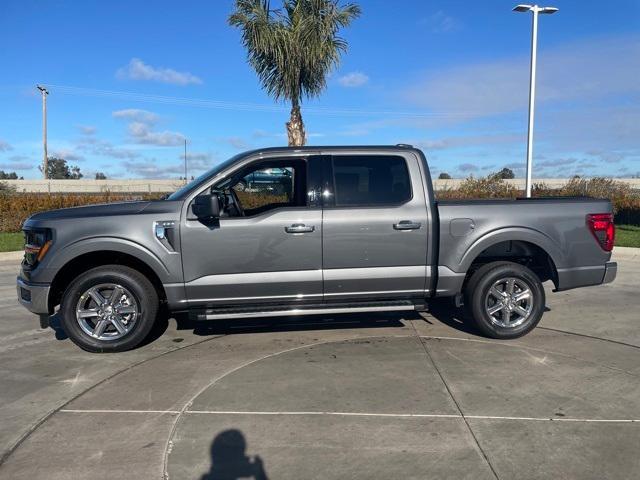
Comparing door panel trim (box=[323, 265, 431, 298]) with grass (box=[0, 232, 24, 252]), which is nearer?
door panel trim (box=[323, 265, 431, 298])

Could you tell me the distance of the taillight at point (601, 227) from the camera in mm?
5809

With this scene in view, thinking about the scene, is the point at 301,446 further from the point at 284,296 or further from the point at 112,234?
the point at 112,234

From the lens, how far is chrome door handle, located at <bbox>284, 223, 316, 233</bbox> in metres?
5.32

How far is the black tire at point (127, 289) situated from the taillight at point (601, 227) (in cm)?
475

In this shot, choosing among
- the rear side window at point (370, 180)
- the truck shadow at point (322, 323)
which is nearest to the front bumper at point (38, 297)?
the truck shadow at point (322, 323)

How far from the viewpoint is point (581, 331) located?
6.19 m

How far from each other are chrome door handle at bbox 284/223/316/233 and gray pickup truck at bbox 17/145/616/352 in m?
0.01

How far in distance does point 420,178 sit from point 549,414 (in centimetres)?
270

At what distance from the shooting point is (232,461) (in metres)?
3.30

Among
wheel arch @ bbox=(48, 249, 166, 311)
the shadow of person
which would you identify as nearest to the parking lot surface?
the shadow of person

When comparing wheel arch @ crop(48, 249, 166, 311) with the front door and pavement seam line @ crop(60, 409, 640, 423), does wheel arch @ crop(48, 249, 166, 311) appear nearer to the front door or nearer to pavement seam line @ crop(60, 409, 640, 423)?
the front door

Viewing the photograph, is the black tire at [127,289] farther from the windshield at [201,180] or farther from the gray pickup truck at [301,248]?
the windshield at [201,180]

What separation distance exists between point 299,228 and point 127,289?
6.03ft

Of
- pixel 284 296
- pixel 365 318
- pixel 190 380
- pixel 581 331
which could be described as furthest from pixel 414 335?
pixel 190 380
